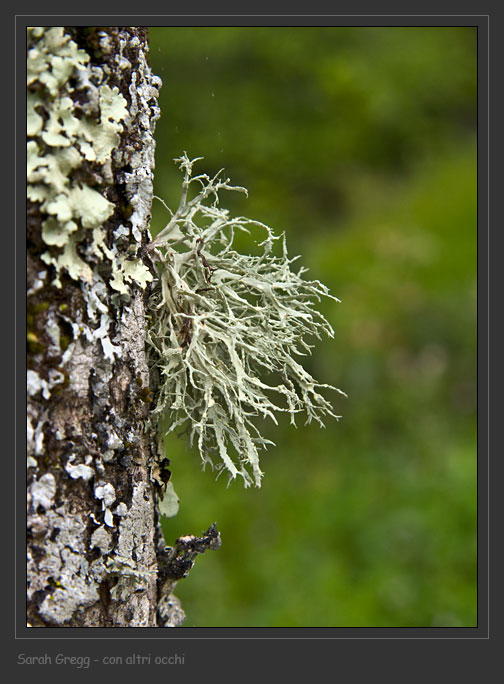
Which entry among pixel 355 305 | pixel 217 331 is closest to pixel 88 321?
pixel 217 331

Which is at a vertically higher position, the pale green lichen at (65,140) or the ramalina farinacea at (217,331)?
the pale green lichen at (65,140)

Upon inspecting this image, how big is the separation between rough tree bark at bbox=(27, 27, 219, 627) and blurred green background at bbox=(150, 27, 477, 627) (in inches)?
16.1

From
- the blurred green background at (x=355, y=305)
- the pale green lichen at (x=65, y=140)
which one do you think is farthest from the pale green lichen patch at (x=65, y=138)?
the blurred green background at (x=355, y=305)

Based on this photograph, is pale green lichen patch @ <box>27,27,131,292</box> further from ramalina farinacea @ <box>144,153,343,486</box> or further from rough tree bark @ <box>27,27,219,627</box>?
ramalina farinacea @ <box>144,153,343,486</box>

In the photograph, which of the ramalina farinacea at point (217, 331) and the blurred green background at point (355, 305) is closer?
the ramalina farinacea at point (217, 331)

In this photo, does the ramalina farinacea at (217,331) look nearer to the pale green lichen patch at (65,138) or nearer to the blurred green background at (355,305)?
the pale green lichen patch at (65,138)

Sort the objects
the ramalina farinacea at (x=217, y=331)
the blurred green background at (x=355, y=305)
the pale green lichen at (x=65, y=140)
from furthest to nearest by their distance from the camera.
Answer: the blurred green background at (x=355, y=305) < the ramalina farinacea at (x=217, y=331) < the pale green lichen at (x=65, y=140)

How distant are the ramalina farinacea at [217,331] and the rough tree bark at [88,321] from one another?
54mm

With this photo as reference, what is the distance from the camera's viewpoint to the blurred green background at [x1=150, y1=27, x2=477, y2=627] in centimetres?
273

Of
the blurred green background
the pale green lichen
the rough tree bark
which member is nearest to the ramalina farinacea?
the rough tree bark

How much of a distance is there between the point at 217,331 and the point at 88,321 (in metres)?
0.27

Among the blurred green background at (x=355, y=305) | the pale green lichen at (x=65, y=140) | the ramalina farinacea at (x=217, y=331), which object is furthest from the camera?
the blurred green background at (x=355, y=305)

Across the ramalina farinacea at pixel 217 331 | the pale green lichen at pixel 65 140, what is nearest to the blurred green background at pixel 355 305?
the ramalina farinacea at pixel 217 331

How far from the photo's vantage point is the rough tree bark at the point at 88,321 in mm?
941
